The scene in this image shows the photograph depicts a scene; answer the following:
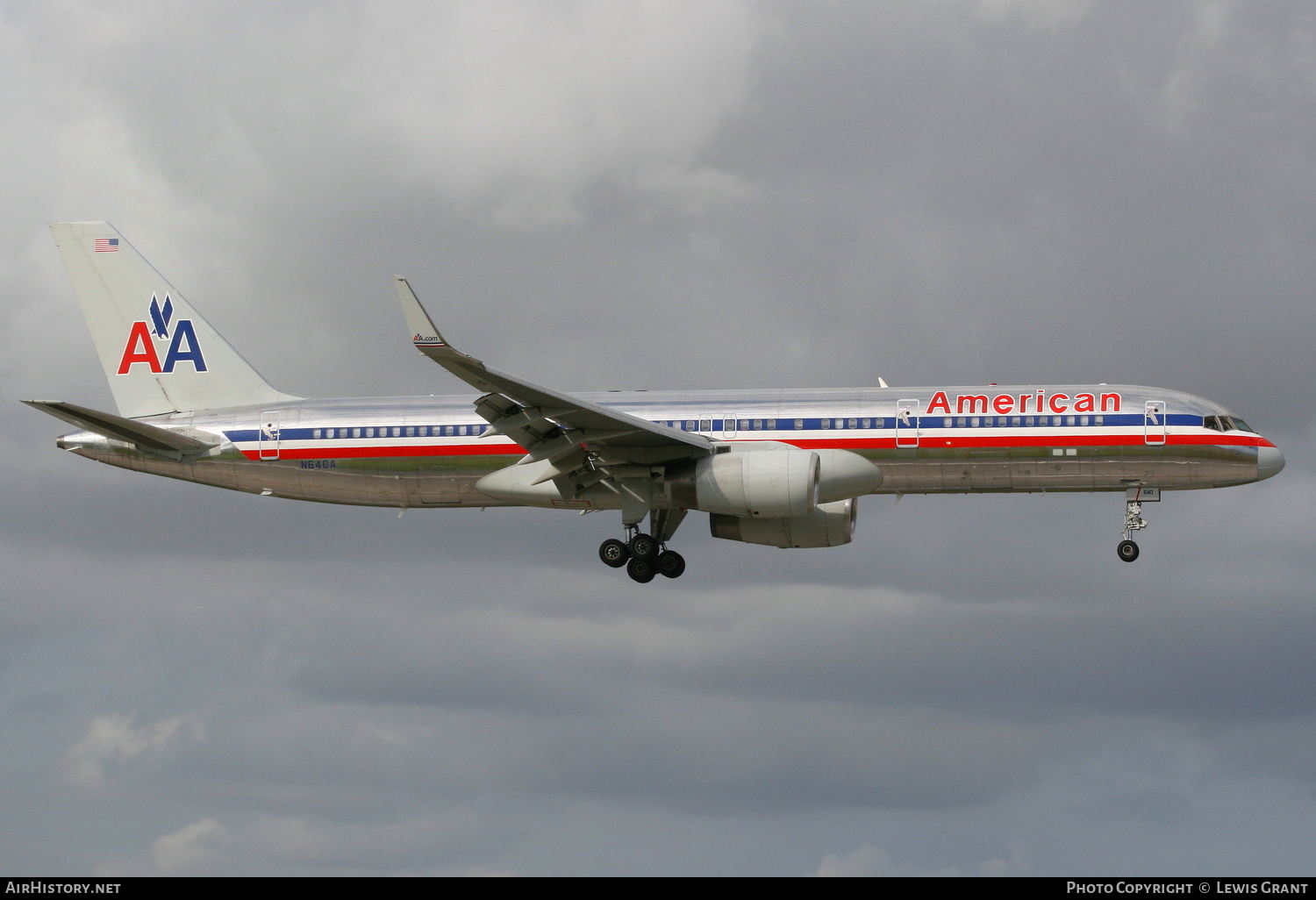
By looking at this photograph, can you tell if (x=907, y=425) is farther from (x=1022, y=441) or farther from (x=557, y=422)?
(x=557, y=422)

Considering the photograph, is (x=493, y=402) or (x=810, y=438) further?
(x=810, y=438)

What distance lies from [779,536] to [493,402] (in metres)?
12.9

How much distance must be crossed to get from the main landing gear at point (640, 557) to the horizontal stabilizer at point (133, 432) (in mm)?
13574

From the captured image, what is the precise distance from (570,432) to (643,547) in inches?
211

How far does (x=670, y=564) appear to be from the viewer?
48375mm

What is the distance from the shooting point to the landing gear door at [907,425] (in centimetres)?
4619

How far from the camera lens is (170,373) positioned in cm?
5428

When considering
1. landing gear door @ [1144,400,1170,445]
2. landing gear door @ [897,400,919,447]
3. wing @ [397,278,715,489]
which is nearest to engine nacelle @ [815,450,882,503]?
landing gear door @ [897,400,919,447]

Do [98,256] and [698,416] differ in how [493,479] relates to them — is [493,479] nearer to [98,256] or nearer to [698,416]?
[698,416]

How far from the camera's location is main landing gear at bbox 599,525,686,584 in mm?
48219
